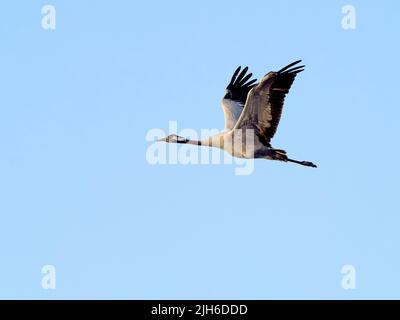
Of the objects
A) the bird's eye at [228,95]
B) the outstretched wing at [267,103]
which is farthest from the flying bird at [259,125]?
the bird's eye at [228,95]

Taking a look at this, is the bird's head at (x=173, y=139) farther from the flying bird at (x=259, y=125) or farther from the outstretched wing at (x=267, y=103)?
the outstretched wing at (x=267, y=103)

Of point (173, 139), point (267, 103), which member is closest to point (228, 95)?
point (173, 139)

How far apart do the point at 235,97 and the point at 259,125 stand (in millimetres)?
3704

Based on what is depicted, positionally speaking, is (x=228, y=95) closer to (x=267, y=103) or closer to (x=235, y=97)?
(x=235, y=97)

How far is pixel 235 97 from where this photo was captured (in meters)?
35.2

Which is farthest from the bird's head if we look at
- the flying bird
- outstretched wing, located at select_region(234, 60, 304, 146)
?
outstretched wing, located at select_region(234, 60, 304, 146)

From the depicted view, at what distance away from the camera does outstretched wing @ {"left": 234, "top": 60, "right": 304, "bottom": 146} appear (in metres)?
30.6

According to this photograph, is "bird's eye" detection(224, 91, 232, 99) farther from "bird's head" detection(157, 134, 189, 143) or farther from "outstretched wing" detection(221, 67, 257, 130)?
"bird's head" detection(157, 134, 189, 143)
